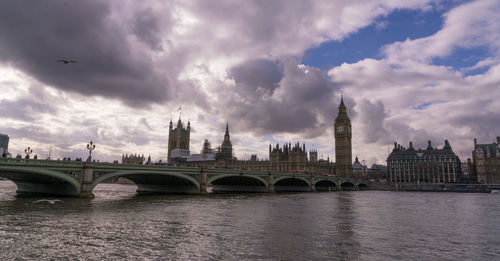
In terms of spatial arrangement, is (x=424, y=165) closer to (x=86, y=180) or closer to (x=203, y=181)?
(x=203, y=181)

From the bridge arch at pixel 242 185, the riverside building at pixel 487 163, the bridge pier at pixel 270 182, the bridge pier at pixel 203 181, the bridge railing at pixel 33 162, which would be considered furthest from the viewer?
the riverside building at pixel 487 163

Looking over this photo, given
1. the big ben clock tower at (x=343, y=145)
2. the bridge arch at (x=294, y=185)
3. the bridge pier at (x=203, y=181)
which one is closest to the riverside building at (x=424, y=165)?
the big ben clock tower at (x=343, y=145)

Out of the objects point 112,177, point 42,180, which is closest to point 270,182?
point 112,177

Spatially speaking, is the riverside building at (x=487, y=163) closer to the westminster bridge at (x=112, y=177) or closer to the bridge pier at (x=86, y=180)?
the westminster bridge at (x=112, y=177)

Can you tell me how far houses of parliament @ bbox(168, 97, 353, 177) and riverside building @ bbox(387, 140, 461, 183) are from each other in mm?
22932

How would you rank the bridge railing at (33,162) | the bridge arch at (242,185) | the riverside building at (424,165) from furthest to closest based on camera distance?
the riverside building at (424,165), the bridge arch at (242,185), the bridge railing at (33,162)

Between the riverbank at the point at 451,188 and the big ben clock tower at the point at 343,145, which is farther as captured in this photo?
the big ben clock tower at the point at 343,145

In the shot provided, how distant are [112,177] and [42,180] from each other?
39.4 ft

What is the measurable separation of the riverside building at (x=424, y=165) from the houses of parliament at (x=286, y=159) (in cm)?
2293

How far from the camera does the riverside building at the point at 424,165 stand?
150 metres

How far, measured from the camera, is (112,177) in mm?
41250

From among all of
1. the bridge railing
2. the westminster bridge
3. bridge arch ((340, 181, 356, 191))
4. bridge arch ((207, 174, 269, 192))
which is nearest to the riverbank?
bridge arch ((340, 181, 356, 191))

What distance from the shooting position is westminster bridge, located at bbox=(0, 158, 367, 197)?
116 ft

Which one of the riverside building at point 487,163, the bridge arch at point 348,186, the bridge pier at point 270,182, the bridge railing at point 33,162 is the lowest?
the bridge arch at point 348,186
